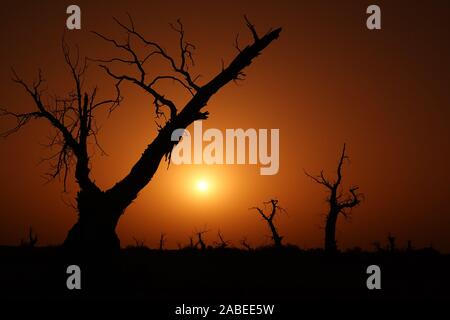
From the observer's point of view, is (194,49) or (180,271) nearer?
(194,49)

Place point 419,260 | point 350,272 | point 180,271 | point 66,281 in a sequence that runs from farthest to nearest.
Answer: point 419,260
point 350,272
point 180,271
point 66,281

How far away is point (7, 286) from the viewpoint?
1373 centimetres

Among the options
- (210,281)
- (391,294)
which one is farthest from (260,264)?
(391,294)

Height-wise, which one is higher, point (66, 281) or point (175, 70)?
point (175, 70)

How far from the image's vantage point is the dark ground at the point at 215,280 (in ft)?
39.0

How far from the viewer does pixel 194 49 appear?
48.3ft

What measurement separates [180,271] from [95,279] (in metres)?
2.66

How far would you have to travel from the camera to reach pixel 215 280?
14391 mm

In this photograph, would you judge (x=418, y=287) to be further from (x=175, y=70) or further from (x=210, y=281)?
(x=175, y=70)

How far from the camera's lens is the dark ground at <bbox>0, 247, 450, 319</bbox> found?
1188 cm

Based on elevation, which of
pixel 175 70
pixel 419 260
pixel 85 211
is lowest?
pixel 419 260

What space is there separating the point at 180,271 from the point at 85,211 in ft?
10.2
